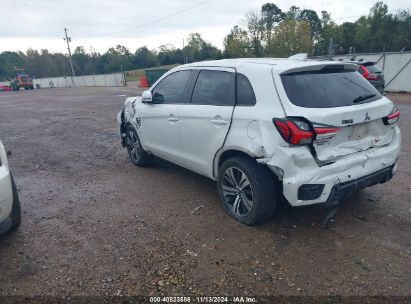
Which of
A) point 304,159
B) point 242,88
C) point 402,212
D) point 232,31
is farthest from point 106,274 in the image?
point 232,31

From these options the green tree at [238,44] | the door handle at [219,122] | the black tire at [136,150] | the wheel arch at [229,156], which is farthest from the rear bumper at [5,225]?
the green tree at [238,44]

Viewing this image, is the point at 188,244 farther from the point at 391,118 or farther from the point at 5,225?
the point at 391,118

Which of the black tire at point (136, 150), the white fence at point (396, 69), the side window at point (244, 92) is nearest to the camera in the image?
the side window at point (244, 92)

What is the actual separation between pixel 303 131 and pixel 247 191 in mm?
938

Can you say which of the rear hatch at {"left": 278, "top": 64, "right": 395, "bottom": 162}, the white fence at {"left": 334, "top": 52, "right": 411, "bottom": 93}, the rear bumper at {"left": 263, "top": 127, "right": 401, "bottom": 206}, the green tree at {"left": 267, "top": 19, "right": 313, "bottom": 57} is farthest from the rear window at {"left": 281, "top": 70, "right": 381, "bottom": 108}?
the green tree at {"left": 267, "top": 19, "right": 313, "bottom": 57}

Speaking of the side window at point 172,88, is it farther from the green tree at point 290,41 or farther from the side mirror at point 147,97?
the green tree at point 290,41

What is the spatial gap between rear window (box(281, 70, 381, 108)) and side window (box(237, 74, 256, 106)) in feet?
1.16

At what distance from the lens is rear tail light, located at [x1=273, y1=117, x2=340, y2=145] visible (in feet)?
9.42

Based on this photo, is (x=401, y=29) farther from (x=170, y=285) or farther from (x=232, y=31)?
(x=170, y=285)

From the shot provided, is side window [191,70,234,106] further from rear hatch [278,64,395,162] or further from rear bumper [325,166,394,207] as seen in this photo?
rear bumper [325,166,394,207]

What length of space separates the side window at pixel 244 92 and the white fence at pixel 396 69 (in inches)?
597

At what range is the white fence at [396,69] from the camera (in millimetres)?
15398

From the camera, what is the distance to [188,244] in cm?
328

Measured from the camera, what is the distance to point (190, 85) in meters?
4.18
